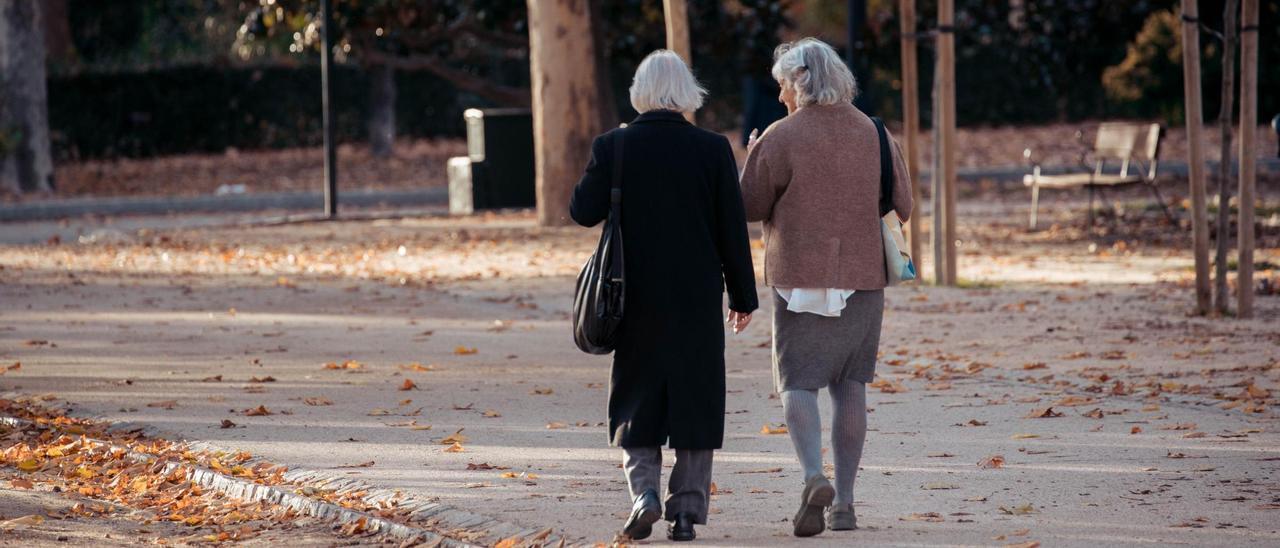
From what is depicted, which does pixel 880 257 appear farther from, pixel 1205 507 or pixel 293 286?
pixel 293 286

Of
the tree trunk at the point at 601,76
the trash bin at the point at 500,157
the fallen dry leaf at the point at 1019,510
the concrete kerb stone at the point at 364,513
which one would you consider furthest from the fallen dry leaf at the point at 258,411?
the trash bin at the point at 500,157

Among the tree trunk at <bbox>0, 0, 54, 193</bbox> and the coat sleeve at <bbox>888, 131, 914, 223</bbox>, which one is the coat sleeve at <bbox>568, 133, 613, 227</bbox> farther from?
the tree trunk at <bbox>0, 0, 54, 193</bbox>

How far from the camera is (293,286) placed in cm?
1363

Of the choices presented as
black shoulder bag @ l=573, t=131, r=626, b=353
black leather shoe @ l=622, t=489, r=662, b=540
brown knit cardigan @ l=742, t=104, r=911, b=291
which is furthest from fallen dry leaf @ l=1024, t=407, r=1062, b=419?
black shoulder bag @ l=573, t=131, r=626, b=353

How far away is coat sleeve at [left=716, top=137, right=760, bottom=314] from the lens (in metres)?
5.46

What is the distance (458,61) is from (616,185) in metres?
25.1

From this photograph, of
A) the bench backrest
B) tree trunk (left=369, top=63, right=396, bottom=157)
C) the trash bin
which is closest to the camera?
the bench backrest

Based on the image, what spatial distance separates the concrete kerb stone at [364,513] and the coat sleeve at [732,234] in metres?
0.96

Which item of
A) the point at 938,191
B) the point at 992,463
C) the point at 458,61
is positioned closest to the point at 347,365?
the point at 992,463

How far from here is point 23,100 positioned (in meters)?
26.1

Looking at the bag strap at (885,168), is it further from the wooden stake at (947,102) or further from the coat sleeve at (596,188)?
the wooden stake at (947,102)

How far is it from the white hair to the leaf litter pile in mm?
1523

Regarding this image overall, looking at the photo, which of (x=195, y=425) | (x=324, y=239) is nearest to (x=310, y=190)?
(x=324, y=239)

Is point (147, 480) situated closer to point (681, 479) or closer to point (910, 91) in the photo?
point (681, 479)
